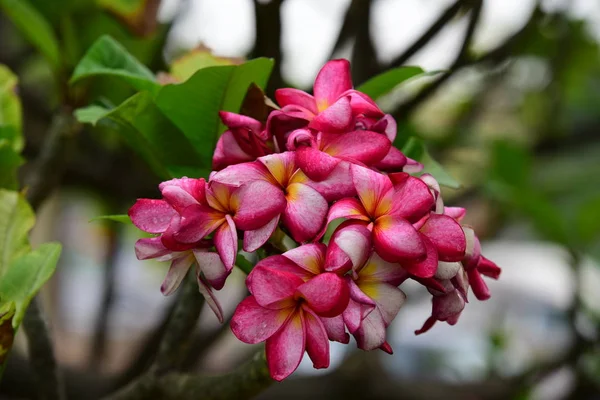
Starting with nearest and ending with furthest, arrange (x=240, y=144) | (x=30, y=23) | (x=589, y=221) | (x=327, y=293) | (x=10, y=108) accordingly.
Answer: (x=327, y=293) → (x=240, y=144) → (x=10, y=108) → (x=30, y=23) → (x=589, y=221)

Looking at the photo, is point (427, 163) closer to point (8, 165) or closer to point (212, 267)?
point (212, 267)

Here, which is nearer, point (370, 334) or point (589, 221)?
point (370, 334)

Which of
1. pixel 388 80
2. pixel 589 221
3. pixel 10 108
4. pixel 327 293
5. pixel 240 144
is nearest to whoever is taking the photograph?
pixel 327 293

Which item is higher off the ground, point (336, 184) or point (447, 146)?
point (336, 184)

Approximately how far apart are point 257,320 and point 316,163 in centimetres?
11

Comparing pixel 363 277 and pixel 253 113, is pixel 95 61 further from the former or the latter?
pixel 363 277

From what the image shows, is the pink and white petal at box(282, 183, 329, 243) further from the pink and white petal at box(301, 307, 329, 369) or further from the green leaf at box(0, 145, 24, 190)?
the green leaf at box(0, 145, 24, 190)

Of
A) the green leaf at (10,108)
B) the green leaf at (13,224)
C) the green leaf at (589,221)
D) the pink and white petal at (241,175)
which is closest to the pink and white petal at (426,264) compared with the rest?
the pink and white petal at (241,175)

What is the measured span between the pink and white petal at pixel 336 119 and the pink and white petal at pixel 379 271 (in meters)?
0.10

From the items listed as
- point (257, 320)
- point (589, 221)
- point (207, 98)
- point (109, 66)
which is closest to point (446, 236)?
point (257, 320)

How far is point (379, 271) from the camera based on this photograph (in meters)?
0.41

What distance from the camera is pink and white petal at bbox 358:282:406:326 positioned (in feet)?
1.33

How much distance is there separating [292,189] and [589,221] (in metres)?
1.05

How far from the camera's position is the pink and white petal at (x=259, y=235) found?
41cm
